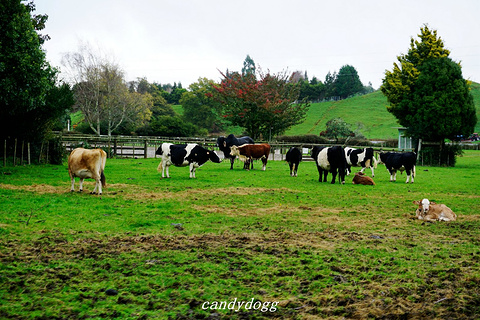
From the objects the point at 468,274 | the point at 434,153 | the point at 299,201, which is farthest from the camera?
the point at 434,153

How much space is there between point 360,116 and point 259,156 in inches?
2963

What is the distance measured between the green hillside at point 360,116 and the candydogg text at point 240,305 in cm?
7182

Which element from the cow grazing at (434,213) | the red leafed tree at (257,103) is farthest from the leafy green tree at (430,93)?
the cow grazing at (434,213)

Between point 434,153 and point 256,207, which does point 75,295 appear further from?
point 434,153

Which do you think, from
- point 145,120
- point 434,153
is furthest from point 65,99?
point 145,120

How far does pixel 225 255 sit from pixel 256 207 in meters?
4.03

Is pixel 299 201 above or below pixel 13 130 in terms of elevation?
below

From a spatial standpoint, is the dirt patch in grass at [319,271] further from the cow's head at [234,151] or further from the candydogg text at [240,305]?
the cow's head at [234,151]

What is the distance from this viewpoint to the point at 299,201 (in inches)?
392

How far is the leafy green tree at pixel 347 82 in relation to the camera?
11169 cm

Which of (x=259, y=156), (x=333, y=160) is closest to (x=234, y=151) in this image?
(x=259, y=156)

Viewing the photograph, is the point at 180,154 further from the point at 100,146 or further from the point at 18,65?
the point at 100,146

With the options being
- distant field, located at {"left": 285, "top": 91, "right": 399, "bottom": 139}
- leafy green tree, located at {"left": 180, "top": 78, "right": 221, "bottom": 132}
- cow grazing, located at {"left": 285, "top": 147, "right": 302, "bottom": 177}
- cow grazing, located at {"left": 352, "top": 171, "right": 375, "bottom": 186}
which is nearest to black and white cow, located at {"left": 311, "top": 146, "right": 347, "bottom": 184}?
cow grazing, located at {"left": 352, "top": 171, "right": 375, "bottom": 186}

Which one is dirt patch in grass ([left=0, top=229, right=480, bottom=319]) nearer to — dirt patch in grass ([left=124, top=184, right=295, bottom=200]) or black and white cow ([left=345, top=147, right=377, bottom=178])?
dirt patch in grass ([left=124, top=184, right=295, bottom=200])
